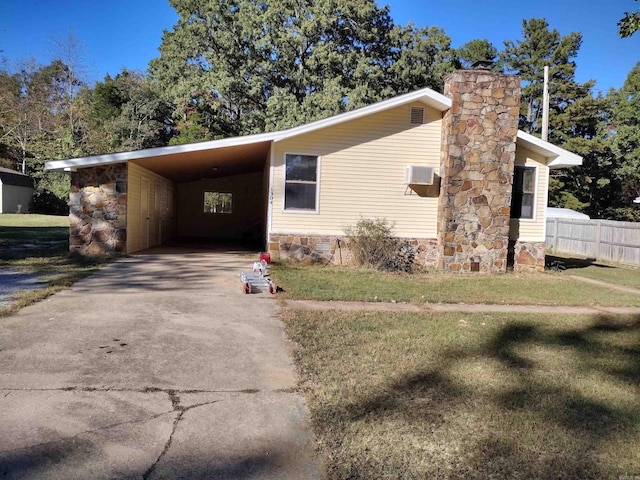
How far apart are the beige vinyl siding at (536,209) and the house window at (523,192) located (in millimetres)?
101

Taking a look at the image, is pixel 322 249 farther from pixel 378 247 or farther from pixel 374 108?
pixel 374 108

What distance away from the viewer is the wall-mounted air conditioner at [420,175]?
11133 millimetres

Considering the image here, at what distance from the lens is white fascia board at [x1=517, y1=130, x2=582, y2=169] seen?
37.4ft

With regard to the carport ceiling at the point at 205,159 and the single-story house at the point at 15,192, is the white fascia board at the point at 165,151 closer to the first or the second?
the carport ceiling at the point at 205,159

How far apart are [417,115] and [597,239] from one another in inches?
418

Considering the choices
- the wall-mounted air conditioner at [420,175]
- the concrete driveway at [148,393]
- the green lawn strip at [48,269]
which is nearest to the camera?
the concrete driveway at [148,393]

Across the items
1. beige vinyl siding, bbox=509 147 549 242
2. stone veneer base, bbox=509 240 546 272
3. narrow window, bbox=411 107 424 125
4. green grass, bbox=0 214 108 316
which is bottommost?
green grass, bbox=0 214 108 316

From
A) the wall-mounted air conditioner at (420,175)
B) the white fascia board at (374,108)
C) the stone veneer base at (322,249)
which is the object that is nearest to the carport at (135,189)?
the white fascia board at (374,108)

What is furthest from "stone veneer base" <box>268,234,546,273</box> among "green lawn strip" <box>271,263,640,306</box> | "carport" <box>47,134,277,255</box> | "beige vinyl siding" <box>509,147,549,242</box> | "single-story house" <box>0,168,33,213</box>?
"single-story house" <box>0,168,33,213</box>

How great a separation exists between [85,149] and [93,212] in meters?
21.8

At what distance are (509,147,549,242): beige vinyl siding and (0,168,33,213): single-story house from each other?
31.1 m

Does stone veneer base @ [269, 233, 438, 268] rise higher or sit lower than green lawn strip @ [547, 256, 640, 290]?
higher

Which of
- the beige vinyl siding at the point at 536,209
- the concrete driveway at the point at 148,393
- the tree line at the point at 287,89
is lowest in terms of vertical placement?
the concrete driveway at the point at 148,393

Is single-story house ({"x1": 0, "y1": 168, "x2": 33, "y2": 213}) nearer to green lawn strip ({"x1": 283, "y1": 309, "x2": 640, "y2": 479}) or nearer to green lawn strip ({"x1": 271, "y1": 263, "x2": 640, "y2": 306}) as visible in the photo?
green lawn strip ({"x1": 271, "y1": 263, "x2": 640, "y2": 306})
